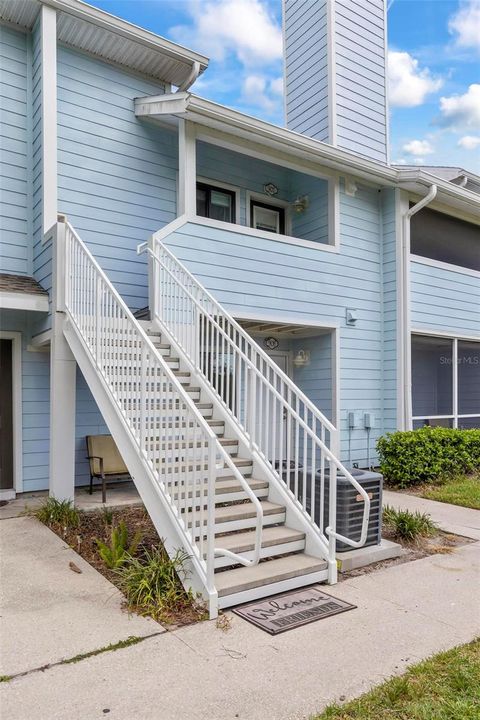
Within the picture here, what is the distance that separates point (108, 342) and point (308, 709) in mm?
3562

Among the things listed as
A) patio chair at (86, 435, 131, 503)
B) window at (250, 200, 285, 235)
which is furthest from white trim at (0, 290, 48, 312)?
window at (250, 200, 285, 235)

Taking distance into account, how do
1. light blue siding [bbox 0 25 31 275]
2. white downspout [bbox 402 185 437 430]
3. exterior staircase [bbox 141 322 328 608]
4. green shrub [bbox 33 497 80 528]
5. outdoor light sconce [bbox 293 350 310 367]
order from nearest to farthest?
exterior staircase [bbox 141 322 328 608] → green shrub [bbox 33 497 80 528] → light blue siding [bbox 0 25 31 275] → white downspout [bbox 402 185 437 430] → outdoor light sconce [bbox 293 350 310 367]

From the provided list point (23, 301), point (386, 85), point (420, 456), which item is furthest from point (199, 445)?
point (386, 85)

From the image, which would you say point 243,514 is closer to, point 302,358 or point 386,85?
point 302,358

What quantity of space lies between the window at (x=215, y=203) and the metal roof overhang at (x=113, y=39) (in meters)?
1.65

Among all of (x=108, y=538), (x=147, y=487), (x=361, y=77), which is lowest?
(x=108, y=538)

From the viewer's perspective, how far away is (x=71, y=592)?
370 centimetres

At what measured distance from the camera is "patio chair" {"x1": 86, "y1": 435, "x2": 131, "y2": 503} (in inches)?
255

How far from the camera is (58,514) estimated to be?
17.4ft

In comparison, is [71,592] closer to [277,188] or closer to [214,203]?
[214,203]

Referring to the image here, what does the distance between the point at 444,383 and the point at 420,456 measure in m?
2.30

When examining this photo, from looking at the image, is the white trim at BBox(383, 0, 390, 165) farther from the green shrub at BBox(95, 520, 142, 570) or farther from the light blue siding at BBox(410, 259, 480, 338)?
the green shrub at BBox(95, 520, 142, 570)

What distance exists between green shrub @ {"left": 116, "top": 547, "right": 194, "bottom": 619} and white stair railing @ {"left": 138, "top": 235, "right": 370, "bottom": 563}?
3.85ft

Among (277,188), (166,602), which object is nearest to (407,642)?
(166,602)
